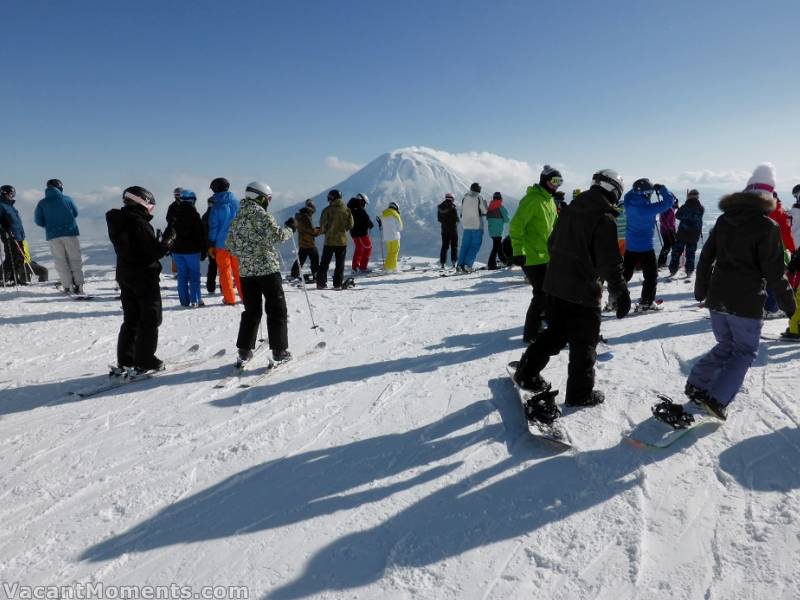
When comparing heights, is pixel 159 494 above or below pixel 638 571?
above

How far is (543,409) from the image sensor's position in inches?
146

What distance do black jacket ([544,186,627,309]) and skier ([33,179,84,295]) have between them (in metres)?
9.85

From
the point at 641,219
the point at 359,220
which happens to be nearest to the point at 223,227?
the point at 359,220

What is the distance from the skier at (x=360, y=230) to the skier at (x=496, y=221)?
11.7 ft

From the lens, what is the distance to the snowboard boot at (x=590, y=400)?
399cm

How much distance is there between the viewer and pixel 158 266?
5.05 m

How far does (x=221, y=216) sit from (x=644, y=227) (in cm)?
708

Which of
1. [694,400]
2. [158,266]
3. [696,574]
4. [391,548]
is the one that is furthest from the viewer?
[158,266]

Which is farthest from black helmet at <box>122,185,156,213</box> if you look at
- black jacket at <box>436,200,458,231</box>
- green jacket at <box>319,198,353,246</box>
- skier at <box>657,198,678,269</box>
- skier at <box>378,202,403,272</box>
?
skier at <box>657,198,678,269</box>

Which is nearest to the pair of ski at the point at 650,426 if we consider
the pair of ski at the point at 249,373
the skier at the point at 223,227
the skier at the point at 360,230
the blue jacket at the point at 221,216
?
the pair of ski at the point at 249,373

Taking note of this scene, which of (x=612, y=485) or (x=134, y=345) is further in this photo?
(x=134, y=345)

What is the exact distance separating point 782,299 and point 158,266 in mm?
5700

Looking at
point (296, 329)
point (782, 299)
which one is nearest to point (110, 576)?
point (782, 299)

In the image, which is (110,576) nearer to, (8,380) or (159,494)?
(159,494)
